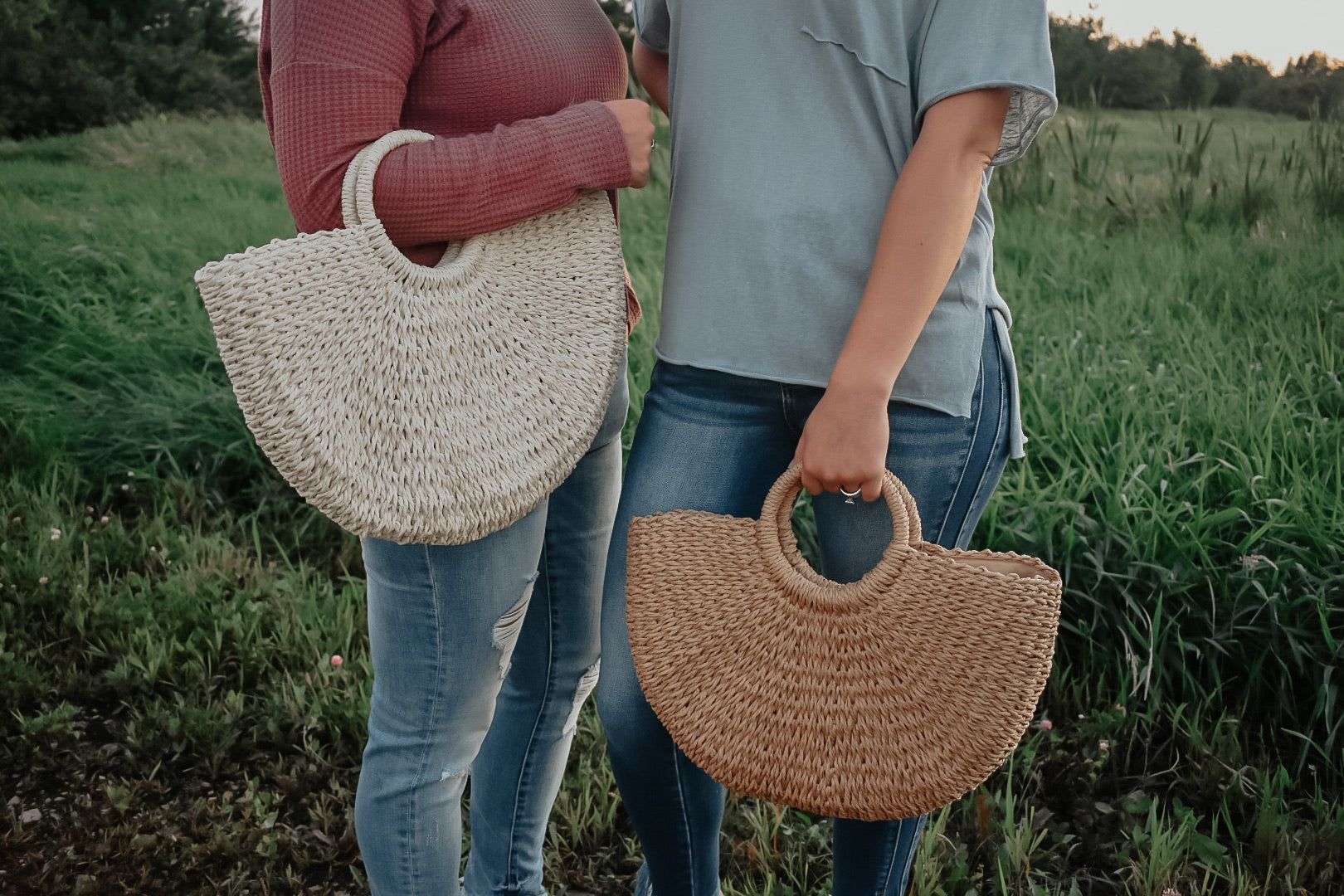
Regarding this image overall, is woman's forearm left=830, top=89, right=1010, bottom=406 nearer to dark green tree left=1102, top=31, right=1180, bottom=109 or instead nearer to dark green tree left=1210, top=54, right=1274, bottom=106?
dark green tree left=1210, top=54, right=1274, bottom=106

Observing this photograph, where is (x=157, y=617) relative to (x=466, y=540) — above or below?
below

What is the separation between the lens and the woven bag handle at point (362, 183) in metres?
1.03

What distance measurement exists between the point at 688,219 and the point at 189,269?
12.2 ft

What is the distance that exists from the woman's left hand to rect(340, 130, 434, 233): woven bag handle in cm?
50

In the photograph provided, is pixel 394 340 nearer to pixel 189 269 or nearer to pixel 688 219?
pixel 688 219

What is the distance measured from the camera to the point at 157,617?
2.50 meters

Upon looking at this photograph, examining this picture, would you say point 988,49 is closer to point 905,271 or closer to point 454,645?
point 905,271

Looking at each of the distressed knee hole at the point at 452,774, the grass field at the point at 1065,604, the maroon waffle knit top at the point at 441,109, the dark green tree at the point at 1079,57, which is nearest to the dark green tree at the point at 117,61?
the grass field at the point at 1065,604

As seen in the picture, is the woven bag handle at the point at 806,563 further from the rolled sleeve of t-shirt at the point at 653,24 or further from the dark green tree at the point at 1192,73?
the dark green tree at the point at 1192,73

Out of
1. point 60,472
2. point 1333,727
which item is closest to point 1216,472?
point 1333,727

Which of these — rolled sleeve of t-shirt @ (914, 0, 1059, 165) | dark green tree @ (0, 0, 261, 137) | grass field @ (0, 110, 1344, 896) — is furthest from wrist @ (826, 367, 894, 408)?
dark green tree @ (0, 0, 261, 137)

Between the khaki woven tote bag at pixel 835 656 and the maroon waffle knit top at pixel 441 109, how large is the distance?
391 mm

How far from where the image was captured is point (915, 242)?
1.03 metres

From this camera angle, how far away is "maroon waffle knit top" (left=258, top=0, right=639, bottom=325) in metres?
1.02
